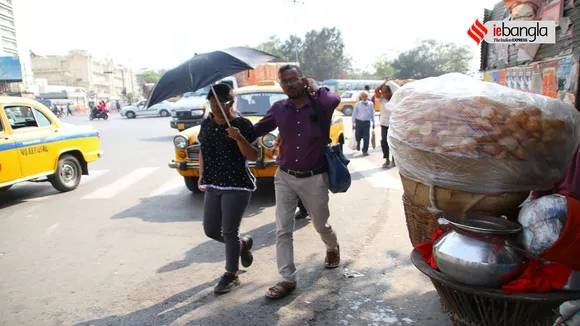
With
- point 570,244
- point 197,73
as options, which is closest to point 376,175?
point 197,73

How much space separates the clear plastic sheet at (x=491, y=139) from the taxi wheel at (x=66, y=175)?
269 inches

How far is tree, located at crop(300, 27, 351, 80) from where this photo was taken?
6378 cm

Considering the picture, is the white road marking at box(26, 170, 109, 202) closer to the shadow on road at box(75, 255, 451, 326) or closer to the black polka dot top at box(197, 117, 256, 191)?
the shadow on road at box(75, 255, 451, 326)

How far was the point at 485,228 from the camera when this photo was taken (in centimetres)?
204

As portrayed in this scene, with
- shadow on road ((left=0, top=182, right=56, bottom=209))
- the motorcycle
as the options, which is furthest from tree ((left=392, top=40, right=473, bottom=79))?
shadow on road ((left=0, top=182, right=56, bottom=209))

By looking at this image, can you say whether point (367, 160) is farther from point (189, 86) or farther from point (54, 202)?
point (189, 86)

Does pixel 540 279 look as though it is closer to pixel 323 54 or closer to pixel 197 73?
pixel 197 73

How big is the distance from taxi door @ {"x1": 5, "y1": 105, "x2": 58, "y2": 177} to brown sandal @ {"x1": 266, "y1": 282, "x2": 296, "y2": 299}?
5307 millimetres

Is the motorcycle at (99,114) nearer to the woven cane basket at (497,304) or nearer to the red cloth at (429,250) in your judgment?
the red cloth at (429,250)

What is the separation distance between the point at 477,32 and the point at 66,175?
7423 mm

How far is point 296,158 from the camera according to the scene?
3.34 meters

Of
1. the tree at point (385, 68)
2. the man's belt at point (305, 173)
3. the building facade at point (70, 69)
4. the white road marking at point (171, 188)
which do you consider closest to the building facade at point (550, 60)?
Result: the man's belt at point (305, 173)

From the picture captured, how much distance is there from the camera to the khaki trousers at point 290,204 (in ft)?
11.0

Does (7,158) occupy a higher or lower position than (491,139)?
lower
